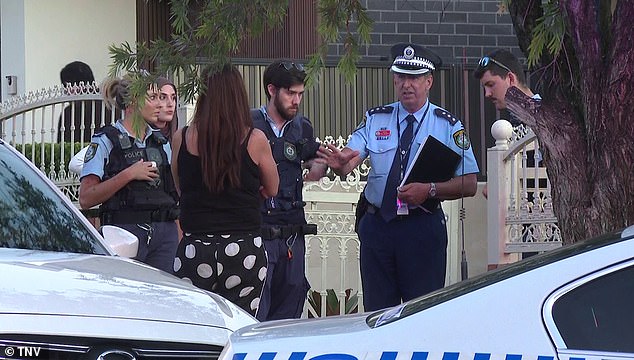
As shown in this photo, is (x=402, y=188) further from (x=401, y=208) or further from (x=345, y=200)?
(x=345, y=200)

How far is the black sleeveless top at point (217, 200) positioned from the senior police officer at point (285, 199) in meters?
0.63

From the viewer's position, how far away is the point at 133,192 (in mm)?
6625

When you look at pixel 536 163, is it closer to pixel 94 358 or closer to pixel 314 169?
pixel 314 169

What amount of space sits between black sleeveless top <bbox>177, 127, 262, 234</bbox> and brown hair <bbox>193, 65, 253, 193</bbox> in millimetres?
45

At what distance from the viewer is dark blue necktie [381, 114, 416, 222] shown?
638 cm

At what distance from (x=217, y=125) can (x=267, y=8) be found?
2.44 feet

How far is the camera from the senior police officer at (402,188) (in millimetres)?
6359

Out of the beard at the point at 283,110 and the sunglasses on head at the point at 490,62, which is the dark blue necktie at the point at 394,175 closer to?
the beard at the point at 283,110

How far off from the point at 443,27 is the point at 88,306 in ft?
32.5

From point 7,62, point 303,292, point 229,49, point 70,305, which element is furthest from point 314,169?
point 7,62

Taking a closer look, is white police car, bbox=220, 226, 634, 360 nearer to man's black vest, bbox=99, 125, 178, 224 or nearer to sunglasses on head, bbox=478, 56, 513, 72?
man's black vest, bbox=99, 125, 178, 224

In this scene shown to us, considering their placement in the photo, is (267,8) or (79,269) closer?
(79,269)

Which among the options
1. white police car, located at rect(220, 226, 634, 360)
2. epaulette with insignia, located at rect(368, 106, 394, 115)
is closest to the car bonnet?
white police car, located at rect(220, 226, 634, 360)

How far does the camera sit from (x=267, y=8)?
511 cm
